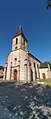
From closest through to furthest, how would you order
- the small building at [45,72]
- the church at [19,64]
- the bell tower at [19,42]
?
the church at [19,64] < the bell tower at [19,42] < the small building at [45,72]

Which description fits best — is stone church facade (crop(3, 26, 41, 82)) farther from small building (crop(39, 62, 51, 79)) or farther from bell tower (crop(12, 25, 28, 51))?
small building (crop(39, 62, 51, 79))

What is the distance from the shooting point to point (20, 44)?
28969mm

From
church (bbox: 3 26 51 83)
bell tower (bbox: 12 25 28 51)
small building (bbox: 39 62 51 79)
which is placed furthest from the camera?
small building (bbox: 39 62 51 79)

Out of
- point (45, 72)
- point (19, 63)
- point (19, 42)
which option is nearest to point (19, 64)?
point (19, 63)

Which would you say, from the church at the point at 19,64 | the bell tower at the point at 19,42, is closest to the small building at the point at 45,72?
the church at the point at 19,64

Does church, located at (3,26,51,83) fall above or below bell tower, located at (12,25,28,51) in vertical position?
below

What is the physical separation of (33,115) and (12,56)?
74.3 ft

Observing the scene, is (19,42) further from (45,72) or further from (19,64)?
(45,72)

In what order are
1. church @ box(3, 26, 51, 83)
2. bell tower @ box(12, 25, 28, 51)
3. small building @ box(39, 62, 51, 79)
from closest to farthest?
church @ box(3, 26, 51, 83)
bell tower @ box(12, 25, 28, 51)
small building @ box(39, 62, 51, 79)

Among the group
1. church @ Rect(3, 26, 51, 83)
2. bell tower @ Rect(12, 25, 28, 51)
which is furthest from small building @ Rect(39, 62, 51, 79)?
bell tower @ Rect(12, 25, 28, 51)

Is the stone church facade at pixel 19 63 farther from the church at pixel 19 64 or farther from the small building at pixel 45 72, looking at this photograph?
the small building at pixel 45 72

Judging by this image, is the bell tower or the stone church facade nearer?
the stone church facade

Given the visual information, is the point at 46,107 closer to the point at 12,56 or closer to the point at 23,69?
the point at 23,69

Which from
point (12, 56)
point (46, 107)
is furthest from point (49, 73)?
point (46, 107)
